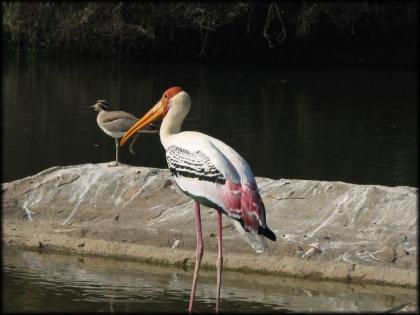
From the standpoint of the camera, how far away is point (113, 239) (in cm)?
852

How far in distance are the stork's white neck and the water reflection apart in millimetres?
1049

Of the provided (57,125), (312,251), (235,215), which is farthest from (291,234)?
(57,125)

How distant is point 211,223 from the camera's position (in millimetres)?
8750

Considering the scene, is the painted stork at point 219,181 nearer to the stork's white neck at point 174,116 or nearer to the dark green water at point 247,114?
the stork's white neck at point 174,116

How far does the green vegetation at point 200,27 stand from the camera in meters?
28.0

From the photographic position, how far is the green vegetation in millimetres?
27953

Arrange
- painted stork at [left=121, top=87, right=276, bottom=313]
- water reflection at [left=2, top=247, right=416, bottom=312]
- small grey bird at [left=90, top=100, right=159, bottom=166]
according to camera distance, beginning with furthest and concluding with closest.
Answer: small grey bird at [left=90, top=100, right=159, bottom=166] → water reflection at [left=2, top=247, right=416, bottom=312] → painted stork at [left=121, top=87, right=276, bottom=313]

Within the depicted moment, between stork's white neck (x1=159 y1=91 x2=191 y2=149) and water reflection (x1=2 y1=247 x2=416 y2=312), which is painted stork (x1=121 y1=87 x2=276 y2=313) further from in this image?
water reflection (x1=2 y1=247 x2=416 y2=312)

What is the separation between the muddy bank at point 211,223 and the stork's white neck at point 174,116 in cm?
124

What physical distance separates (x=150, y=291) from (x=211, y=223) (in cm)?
147

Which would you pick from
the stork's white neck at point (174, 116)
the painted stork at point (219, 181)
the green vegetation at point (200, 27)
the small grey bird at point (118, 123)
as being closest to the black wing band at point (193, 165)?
the painted stork at point (219, 181)

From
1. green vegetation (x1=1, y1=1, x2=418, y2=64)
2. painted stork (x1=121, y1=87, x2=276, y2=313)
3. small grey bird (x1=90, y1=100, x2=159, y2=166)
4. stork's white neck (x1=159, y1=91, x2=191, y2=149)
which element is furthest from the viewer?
green vegetation (x1=1, y1=1, x2=418, y2=64)

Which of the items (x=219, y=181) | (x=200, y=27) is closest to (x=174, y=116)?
(x=219, y=181)

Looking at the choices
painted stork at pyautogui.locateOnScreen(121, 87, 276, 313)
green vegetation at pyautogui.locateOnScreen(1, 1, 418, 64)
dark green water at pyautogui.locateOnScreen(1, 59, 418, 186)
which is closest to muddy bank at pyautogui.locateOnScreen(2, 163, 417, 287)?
painted stork at pyautogui.locateOnScreen(121, 87, 276, 313)
